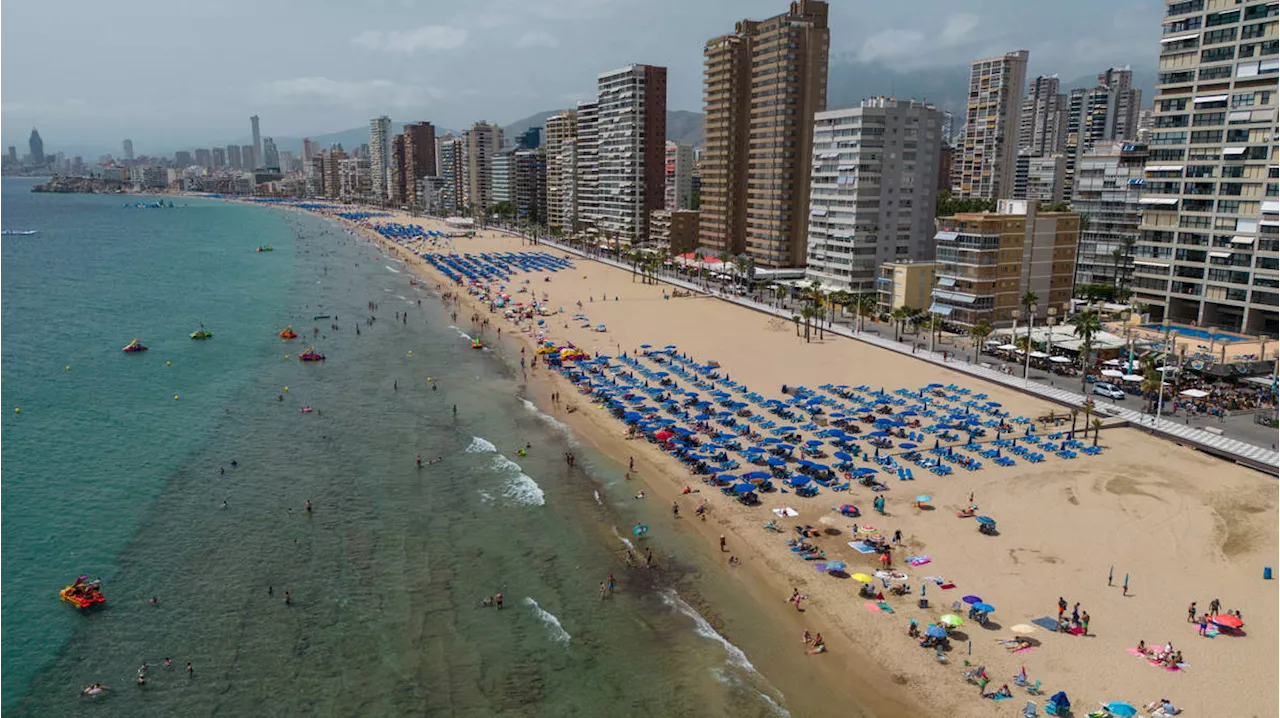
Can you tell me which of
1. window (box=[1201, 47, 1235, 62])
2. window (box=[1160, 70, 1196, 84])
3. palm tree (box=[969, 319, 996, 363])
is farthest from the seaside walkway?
window (box=[1201, 47, 1235, 62])

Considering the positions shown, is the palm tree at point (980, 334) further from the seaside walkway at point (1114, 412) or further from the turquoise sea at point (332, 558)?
the turquoise sea at point (332, 558)

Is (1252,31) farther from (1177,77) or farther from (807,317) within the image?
(807,317)

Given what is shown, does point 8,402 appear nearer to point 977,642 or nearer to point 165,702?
point 165,702

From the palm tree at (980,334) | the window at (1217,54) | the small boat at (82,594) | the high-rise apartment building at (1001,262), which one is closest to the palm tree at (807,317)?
the high-rise apartment building at (1001,262)

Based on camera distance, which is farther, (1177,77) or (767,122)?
(767,122)

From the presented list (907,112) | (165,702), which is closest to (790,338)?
(907,112)

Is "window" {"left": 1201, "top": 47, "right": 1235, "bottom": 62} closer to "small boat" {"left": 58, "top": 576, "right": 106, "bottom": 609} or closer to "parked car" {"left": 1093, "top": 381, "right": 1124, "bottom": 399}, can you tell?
"parked car" {"left": 1093, "top": 381, "right": 1124, "bottom": 399}

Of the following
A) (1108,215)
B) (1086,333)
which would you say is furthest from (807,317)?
(1108,215)
